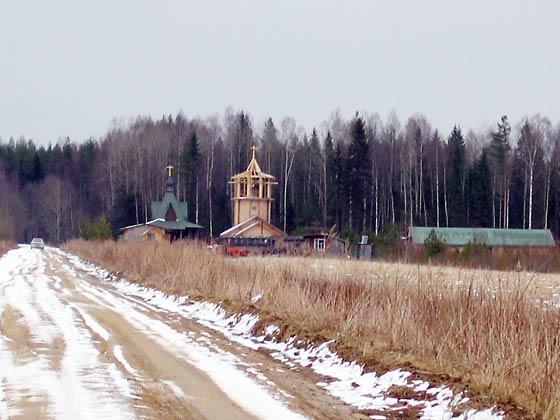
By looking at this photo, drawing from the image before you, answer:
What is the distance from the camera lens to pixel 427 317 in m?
11.0

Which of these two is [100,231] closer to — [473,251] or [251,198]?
[251,198]

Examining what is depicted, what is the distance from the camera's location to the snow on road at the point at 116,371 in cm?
788

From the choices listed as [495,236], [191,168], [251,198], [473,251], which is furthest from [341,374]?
[191,168]

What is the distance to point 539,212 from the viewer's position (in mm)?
74062

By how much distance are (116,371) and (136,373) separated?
0.30 metres

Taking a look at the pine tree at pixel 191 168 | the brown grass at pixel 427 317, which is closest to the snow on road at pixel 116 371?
the brown grass at pixel 427 317

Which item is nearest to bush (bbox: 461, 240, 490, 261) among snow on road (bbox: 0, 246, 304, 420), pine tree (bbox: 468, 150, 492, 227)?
snow on road (bbox: 0, 246, 304, 420)

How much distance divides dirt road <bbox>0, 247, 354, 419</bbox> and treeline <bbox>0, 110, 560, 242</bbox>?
53442 millimetres

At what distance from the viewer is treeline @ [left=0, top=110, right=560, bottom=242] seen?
248ft

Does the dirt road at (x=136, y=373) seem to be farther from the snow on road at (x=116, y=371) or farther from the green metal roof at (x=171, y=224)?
the green metal roof at (x=171, y=224)

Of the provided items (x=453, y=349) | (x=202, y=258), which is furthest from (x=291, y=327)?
(x=202, y=258)

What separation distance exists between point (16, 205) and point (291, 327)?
101m

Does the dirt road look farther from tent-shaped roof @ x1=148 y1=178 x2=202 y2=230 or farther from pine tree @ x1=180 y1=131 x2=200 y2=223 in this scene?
pine tree @ x1=180 y1=131 x2=200 y2=223

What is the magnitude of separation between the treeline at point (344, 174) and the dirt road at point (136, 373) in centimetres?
5344
